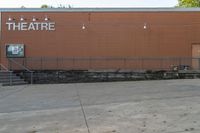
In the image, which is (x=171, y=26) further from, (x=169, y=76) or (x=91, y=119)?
(x=91, y=119)

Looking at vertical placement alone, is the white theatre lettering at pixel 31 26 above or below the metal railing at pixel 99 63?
above

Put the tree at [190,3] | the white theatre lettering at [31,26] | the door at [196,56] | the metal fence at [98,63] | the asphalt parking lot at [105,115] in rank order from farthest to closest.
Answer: the tree at [190,3] < the white theatre lettering at [31,26] < the metal fence at [98,63] < the door at [196,56] < the asphalt parking lot at [105,115]

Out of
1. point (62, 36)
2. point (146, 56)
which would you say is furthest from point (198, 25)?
point (62, 36)

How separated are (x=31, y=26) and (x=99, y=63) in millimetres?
5852

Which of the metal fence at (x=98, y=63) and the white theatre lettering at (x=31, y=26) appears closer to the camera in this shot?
the metal fence at (x=98, y=63)

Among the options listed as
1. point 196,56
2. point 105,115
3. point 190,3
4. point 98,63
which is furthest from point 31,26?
point 190,3

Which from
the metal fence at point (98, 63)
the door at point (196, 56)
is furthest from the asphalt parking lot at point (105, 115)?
the door at point (196, 56)

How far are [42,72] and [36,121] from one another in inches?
823

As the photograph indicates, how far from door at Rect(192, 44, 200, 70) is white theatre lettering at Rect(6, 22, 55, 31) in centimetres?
1080

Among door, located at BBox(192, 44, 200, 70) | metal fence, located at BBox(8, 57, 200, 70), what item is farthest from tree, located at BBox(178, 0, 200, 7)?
metal fence, located at BBox(8, 57, 200, 70)

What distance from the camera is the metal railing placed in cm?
3412

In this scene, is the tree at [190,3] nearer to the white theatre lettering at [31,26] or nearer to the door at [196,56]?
the door at [196,56]

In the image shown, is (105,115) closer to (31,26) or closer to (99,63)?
(99,63)

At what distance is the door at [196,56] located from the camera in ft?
111
